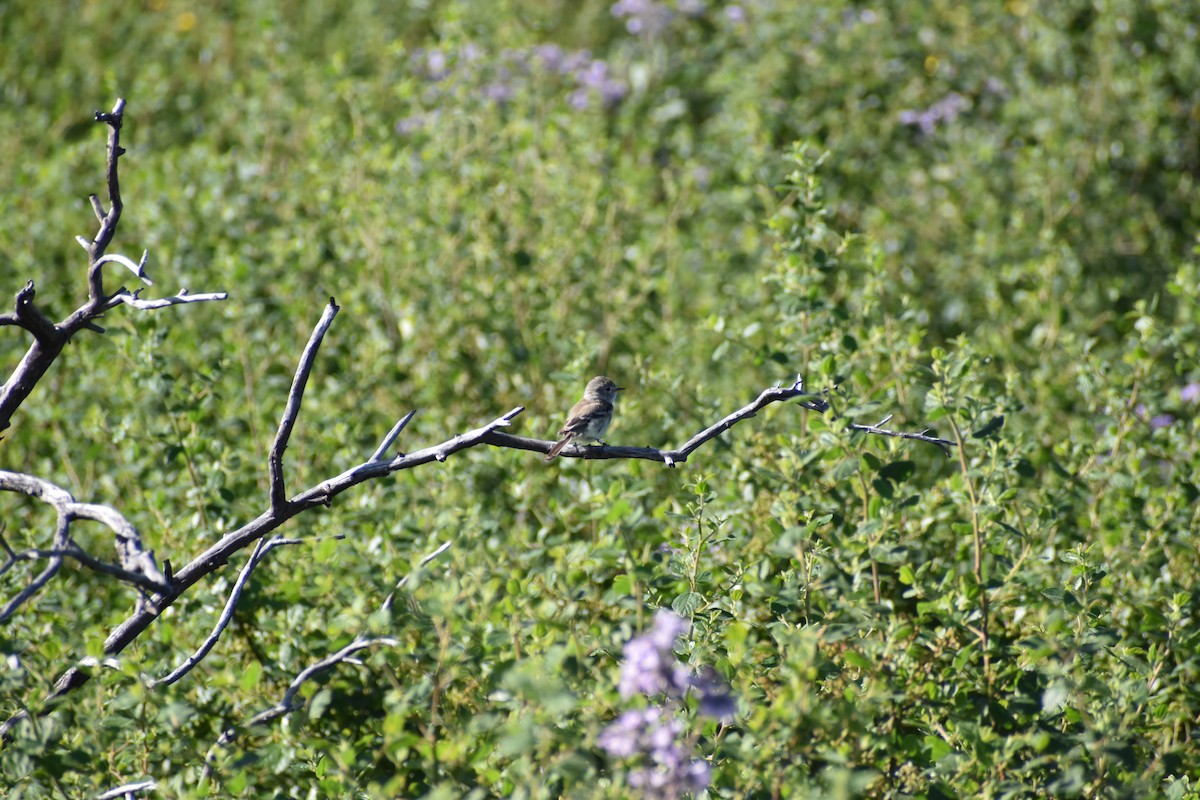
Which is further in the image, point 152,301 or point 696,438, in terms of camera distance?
point 696,438

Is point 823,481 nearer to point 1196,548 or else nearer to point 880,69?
point 1196,548

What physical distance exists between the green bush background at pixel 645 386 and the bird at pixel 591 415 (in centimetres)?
16

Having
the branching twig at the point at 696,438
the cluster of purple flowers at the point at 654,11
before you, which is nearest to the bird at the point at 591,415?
the branching twig at the point at 696,438

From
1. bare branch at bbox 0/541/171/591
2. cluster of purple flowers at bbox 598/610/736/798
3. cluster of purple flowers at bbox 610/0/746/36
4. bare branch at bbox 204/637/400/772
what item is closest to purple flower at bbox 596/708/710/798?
cluster of purple flowers at bbox 598/610/736/798

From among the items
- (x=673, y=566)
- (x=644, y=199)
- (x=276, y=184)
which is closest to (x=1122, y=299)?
(x=644, y=199)

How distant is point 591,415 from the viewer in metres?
3.78

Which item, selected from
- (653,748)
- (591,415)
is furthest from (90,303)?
(653,748)

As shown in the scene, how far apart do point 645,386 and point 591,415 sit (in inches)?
22.4

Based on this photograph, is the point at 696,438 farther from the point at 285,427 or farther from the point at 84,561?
the point at 84,561

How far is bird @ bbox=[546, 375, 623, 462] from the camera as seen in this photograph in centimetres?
373

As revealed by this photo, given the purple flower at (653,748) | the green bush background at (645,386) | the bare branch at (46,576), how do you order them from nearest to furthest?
the purple flower at (653,748), the bare branch at (46,576), the green bush background at (645,386)

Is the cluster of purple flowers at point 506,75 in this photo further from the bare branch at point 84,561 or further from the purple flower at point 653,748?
the purple flower at point 653,748

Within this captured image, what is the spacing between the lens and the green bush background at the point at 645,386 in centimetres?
247

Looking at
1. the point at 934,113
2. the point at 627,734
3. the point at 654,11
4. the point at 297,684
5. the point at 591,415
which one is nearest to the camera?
the point at 627,734
